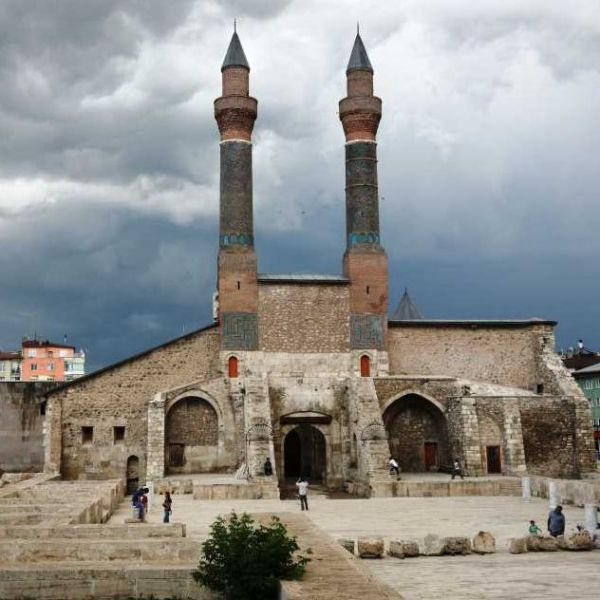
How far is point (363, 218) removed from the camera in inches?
1358

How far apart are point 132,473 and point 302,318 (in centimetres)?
873

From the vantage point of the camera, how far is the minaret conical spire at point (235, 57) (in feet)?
116

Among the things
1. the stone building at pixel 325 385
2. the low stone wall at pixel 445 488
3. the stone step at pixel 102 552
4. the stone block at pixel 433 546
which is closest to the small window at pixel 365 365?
the stone building at pixel 325 385

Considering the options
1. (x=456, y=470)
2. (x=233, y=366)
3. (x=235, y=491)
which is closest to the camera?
(x=235, y=491)

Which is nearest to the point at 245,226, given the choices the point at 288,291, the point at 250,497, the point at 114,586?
the point at 288,291

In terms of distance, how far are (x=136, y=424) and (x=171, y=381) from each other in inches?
81.1

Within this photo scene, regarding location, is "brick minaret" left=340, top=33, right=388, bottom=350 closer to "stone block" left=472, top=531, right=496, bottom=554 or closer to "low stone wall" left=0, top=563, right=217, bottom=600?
"stone block" left=472, top=531, right=496, bottom=554

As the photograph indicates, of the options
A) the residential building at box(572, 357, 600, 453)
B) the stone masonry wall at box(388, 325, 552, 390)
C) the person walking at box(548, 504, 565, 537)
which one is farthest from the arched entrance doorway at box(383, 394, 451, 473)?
the residential building at box(572, 357, 600, 453)

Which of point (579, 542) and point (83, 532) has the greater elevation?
point (83, 532)

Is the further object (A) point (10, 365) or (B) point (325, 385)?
(A) point (10, 365)

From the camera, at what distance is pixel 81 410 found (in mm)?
31406

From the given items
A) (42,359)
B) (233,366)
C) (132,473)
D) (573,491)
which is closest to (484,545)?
(573,491)

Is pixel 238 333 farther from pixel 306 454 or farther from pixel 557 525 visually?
pixel 557 525

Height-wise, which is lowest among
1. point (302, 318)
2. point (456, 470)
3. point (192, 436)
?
point (456, 470)
